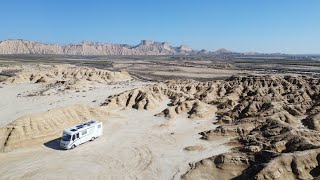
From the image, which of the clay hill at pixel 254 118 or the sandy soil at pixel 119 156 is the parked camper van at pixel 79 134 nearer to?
the sandy soil at pixel 119 156

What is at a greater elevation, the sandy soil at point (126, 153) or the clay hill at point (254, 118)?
the clay hill at point (254, 118)

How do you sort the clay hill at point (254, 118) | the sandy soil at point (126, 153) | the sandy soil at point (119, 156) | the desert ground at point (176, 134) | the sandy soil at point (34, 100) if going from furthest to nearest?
the sandy soil at point (34, 100) → the sandy soil at point (126, 153) → the sandy soil at point (119, 156) → the desert ground at point (176, 134) → the clay hill at point (254, 118)

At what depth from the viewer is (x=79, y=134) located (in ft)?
113

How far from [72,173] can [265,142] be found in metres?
17.1

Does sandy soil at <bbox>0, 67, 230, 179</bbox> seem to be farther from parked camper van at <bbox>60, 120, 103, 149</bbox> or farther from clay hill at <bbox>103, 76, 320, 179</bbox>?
clay hill at <bbox>103, 76, 320, 179</bbox>

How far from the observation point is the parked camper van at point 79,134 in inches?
1316

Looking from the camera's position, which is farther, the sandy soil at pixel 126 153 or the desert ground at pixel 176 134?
the sandy soil at pixel 126 153

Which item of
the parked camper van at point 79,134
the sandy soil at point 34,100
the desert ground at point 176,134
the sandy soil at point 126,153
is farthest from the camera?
the sandy soil at point 34,100

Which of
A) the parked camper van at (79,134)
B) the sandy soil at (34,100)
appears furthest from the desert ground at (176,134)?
the parked camper van at (79,134)

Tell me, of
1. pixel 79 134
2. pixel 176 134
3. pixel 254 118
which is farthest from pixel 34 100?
pixel 254 118

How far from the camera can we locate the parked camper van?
110 ft

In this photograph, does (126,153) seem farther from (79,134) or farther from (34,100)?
(34,100)

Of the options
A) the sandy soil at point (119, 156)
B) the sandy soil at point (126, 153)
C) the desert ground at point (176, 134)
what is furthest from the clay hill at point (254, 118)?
the sandy soil at point (119, 156)

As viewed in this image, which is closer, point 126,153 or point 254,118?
point 126,153
